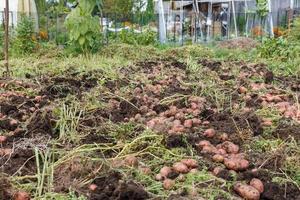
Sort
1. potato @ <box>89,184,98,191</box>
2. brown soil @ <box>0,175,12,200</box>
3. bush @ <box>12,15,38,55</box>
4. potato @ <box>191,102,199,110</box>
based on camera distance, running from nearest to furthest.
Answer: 1. brown soil @ <box>0,175,12,200</box>
2. potato @ <box>89,184,98,191</box>
3. potato @ <box>191,102,199,110</box>
4. bush @ <box>12,15,38,55</box>

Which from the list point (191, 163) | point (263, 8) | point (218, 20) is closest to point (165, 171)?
point (191, 163)

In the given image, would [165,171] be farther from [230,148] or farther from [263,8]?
[263,8]

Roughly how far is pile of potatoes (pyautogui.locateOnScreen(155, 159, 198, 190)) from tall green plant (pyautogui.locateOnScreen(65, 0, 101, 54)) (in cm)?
516

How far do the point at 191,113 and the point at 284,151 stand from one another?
92cm

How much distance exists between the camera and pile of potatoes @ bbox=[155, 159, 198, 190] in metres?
2.21

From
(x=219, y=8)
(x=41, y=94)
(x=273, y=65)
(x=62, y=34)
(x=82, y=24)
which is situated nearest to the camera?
(x=41, y=94)

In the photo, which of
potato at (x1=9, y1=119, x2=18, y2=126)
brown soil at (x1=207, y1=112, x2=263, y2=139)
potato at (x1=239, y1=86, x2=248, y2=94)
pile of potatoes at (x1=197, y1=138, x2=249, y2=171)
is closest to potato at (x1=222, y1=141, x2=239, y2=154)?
pile of potatoes at (x1=197, y1=138, x2=249, y2=171)

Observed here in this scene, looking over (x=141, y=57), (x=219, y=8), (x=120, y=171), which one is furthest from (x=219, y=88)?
(x=219, y=8)

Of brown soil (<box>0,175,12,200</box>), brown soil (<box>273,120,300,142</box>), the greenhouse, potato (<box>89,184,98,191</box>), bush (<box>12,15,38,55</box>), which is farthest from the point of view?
the greenhouse

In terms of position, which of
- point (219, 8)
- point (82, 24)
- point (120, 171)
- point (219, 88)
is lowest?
point (120, 171)

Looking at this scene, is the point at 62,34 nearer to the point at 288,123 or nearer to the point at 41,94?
the point at 41,94

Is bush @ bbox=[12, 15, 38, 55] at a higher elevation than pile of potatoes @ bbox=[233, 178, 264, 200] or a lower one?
higher

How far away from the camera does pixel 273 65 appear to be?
6.44 metres

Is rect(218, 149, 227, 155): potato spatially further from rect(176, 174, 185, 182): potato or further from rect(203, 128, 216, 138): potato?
rect(176, 174, 185, 182): potato
